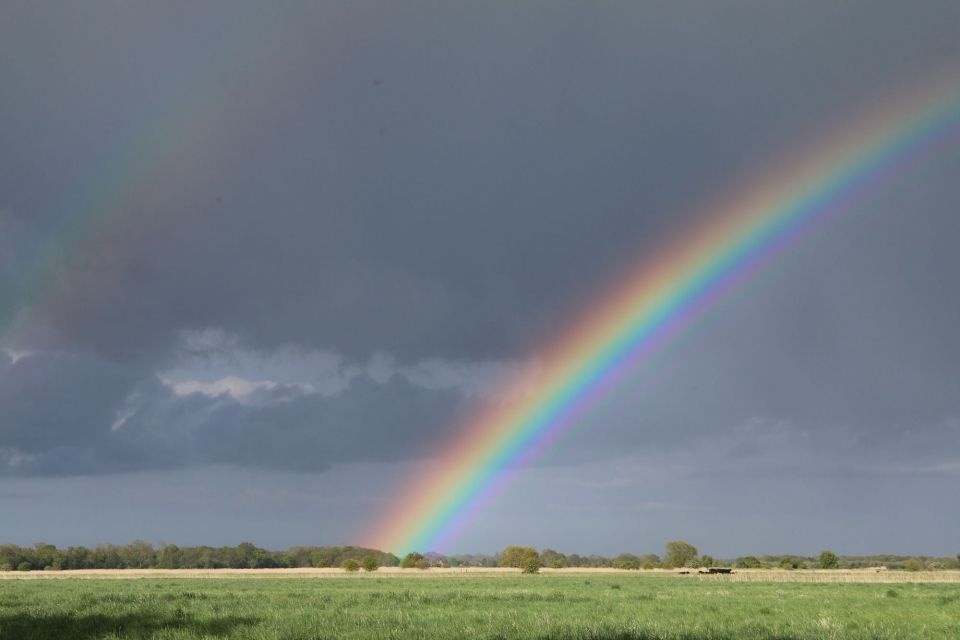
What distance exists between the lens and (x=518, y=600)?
134 feet

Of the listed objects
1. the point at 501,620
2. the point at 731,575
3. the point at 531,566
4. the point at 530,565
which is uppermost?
the point at 530,565

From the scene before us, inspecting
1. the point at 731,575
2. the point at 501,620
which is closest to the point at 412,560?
the point at 731,575

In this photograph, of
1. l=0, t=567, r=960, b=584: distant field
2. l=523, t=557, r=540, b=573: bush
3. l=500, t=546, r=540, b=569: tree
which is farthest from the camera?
l=500, t=546, r=540, b=569: tree

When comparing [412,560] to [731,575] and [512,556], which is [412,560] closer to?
[512,556]

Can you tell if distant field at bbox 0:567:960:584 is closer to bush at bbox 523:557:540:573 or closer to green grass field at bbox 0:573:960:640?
bush at bbox 523:557:540:573

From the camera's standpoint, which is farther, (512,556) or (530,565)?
(512,556)

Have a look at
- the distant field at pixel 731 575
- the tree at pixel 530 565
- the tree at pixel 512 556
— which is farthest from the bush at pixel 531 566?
the tree at pixel 512 556

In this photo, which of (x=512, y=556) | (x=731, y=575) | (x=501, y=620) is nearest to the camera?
(x=501, y=620)

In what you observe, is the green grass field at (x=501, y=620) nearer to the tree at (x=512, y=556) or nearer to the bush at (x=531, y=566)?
the bush at (x=531, y=566)

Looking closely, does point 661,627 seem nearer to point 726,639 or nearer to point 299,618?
point 726,639

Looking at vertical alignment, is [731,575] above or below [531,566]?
Answer: below

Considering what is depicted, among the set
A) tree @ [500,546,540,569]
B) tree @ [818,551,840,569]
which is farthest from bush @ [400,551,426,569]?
tree @ [818,551,840,569]

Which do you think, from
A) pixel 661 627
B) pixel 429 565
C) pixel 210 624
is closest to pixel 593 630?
pixel 661 627

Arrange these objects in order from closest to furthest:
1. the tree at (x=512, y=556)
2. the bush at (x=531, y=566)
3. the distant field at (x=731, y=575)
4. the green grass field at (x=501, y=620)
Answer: the green grass field at (x=501, y=620) < the distant field at (x=731, y=575) < the bush at (x=531, y=566) < the tree at (x=512, y=556)
